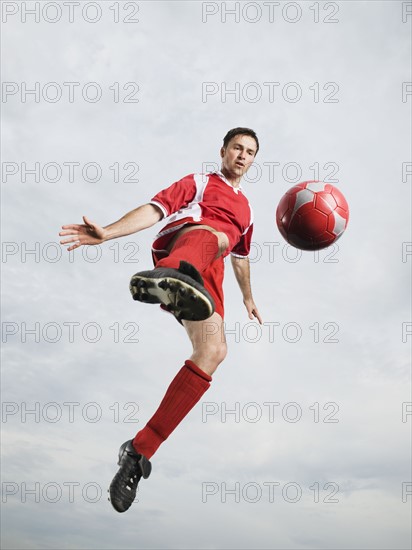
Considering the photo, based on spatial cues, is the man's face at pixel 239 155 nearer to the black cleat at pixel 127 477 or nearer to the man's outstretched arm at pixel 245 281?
the man's outstretched arm at pixel 245 281

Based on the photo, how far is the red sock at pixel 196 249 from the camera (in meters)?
4.96

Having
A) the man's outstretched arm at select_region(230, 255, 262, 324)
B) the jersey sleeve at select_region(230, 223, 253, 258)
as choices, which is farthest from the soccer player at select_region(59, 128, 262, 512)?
the man's outstretched arm at select_region(230, 255, 262, 324)

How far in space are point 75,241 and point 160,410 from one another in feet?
5.37

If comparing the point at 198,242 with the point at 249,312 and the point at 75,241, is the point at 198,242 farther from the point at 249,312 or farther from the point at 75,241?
the point at 249,312

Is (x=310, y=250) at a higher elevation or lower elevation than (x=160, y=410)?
higher

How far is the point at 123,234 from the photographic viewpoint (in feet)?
16.8

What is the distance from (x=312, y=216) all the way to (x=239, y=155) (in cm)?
92

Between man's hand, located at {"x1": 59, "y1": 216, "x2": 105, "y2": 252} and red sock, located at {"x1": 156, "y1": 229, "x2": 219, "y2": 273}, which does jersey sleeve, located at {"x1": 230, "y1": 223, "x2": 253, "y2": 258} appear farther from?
man's hand, located at {"x1": 59, "y1": 216, "x2": 105, "y2": 252}

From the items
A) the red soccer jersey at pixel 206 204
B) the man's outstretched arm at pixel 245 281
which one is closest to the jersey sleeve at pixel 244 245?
the man's outstretched arm at pixel 245 281

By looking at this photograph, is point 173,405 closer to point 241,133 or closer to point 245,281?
point 245,281

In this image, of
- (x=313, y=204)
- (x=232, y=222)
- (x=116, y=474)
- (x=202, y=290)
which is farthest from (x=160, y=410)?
(x=313, y=204)

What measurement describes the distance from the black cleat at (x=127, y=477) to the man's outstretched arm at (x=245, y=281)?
2.29 metres

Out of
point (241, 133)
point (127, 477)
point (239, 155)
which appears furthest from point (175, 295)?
point (241, 133)

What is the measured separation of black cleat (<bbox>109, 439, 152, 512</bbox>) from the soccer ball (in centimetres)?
249
